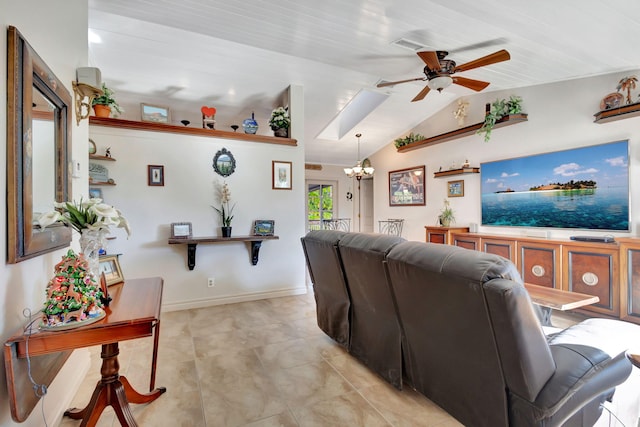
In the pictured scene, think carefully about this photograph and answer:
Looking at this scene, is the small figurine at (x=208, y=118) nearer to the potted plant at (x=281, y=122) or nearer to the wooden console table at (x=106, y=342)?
the potted plant at (x=281, y=122)

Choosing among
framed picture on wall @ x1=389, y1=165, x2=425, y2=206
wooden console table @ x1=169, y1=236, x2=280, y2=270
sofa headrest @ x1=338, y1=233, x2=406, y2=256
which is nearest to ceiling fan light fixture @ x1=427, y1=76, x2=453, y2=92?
sofa headrest @ x1=338, y1=233, x2=406, y2=256

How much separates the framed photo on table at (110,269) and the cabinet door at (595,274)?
4.71m

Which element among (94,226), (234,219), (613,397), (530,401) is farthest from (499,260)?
(234,219)

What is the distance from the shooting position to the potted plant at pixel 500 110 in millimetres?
4453

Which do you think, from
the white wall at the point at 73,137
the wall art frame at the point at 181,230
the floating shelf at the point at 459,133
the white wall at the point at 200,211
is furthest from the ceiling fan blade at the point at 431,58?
the wall art frame at the point at 181,230

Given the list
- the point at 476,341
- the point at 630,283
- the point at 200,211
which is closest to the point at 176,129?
the point at 200,211

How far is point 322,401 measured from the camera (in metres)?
1.93

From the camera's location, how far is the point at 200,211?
12.6ft

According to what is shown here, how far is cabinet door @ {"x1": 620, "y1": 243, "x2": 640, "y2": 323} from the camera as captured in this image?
306 centimetres

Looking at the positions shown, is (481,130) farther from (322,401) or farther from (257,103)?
(322,401)

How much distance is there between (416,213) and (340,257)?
15.5 feet

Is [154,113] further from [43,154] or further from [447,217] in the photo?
[447,217]

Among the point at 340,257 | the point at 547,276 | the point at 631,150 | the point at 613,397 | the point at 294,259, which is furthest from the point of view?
the point at 294,259

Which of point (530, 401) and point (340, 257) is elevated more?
point (340, 257)
